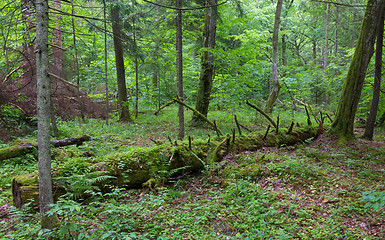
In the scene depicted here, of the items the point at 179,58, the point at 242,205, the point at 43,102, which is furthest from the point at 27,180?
the point at 179,58

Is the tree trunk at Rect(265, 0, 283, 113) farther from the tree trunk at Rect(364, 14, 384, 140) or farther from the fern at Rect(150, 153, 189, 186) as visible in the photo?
the fern at Rect(150, 153, 189, 186)

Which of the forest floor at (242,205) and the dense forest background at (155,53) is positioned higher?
the dense forest background at (155,53)

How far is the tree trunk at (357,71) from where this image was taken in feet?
24.2

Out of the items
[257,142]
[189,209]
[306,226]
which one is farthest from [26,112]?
[306,226]

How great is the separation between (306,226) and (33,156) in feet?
25.2

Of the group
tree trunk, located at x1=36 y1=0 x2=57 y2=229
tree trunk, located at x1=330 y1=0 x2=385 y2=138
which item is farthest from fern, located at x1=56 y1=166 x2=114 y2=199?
tree trunk, located at x1=330 y1=0 x2=385 y2=138

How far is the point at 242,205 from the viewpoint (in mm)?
4223

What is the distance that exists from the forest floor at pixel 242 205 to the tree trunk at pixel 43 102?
51cm

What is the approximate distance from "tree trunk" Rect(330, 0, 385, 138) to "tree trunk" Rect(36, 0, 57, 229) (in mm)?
9211

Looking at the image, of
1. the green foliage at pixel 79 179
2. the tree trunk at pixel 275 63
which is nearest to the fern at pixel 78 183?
the green foliage at pixel 79 179

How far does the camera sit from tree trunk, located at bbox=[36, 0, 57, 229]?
3.08 metres

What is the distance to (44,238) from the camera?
317 cm

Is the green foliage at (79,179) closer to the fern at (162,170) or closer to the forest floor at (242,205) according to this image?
the forest floor at (242,205)

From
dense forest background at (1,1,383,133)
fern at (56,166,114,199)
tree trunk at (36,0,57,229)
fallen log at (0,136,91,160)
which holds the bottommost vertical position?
fern at (56,166,114,199)
